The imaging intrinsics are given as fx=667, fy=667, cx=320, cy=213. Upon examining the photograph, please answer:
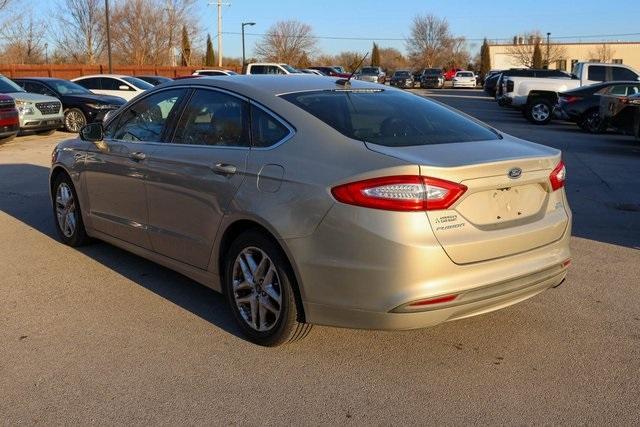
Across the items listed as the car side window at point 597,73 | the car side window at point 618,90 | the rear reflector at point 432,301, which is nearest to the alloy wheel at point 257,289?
the rear reflector at point 432,301

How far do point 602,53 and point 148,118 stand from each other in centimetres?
8768

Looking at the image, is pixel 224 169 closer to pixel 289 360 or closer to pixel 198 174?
pixel 198 174

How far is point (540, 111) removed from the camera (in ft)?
71.4

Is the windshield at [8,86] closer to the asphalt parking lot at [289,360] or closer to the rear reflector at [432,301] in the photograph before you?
the asphalt parking lot at [289,360]

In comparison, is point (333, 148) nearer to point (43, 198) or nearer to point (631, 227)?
point (631, 227)

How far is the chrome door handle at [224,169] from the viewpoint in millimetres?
4155

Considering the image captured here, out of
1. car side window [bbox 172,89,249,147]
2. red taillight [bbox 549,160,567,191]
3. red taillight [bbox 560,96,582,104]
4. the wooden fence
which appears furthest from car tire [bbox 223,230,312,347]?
the wooden fence

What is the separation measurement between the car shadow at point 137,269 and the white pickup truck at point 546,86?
54.7ft

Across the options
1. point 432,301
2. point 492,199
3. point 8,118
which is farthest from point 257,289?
point 8,118

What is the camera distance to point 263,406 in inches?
135

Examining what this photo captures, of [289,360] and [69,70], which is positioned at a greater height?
[69,70]

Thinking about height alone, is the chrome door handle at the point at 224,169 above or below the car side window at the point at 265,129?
below

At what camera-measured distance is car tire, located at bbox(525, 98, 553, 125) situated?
21.7 m

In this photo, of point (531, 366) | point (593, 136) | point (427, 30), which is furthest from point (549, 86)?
point (427, 30)
